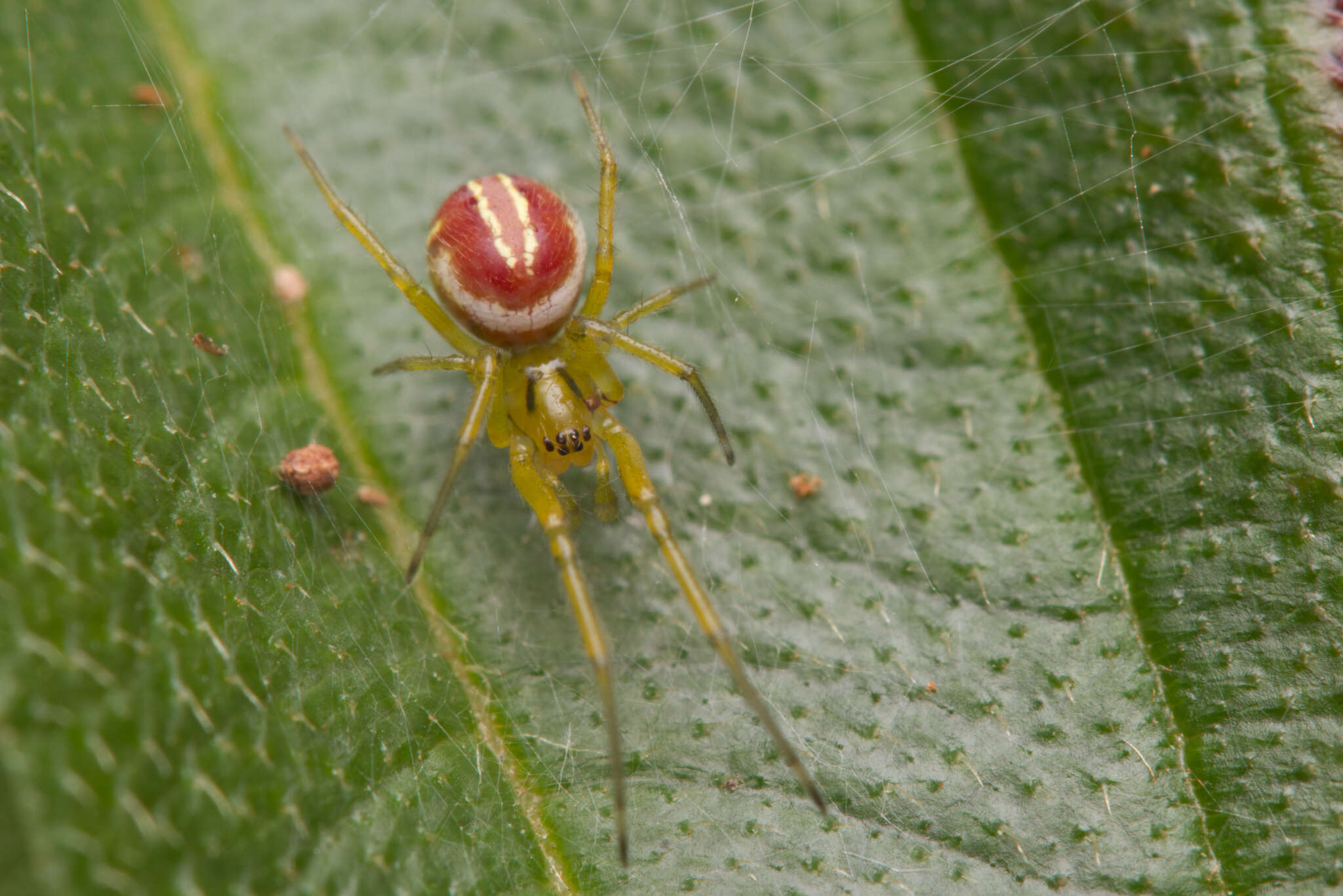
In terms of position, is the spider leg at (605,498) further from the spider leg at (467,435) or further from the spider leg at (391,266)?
the spider leg at (391,266)

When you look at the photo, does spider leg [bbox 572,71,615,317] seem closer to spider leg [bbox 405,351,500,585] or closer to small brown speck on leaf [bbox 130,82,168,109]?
spider leg [bbox 405,351,500,585]

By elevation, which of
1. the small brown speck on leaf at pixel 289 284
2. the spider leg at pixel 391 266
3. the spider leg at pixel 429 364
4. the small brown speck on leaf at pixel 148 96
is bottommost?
the spider leg at pixel 429 364

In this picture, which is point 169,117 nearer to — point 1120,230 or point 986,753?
point 1120,230

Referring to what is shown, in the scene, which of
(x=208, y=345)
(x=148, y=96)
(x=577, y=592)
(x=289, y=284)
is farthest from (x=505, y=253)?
(x=148, y=96)

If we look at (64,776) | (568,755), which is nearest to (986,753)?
(568,755)

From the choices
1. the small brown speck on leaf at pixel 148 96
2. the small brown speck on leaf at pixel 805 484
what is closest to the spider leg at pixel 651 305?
the small brown speck on leaf at pixel 805 484

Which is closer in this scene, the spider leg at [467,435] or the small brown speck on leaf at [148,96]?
the spider leg at [467,435]

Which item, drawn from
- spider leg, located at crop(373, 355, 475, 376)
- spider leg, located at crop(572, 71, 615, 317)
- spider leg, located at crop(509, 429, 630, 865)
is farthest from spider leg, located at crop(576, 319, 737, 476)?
spider leg, located at crop(373, 355, 475, 376)
